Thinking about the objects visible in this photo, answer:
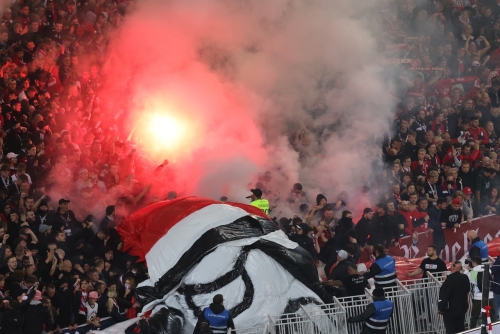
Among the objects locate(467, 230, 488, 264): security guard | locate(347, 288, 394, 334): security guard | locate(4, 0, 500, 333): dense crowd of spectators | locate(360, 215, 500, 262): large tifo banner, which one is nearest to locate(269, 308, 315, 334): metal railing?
locate(347, 288, 394, 334): security guard

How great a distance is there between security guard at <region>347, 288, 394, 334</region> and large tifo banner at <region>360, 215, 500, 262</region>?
116 inches

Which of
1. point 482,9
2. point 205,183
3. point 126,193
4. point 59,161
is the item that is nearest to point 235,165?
point 205,183

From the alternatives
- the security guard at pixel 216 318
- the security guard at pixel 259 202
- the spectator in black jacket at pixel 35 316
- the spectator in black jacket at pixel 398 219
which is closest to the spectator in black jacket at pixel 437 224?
the spectator in black jacket at pixel 398 219

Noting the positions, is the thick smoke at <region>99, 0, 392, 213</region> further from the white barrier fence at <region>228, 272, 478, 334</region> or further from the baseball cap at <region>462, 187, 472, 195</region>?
the white barrier fence at <region>228, 272, 478, 334</region>

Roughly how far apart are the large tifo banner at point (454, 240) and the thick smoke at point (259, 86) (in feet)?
6.17

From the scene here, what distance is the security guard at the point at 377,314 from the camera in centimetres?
839

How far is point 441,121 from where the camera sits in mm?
14781

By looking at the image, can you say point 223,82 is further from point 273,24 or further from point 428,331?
point 428,331

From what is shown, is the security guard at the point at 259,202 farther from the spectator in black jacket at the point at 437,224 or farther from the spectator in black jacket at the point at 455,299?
the spectator in black jacket at the point at 455,299

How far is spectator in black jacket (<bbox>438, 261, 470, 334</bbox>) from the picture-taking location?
8719mm

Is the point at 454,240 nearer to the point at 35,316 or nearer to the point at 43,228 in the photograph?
the point at 43,228

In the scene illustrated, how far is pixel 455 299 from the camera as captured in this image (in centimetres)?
873

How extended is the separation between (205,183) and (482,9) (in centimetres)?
830

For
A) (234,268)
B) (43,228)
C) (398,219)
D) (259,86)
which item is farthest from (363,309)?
(259,86)
